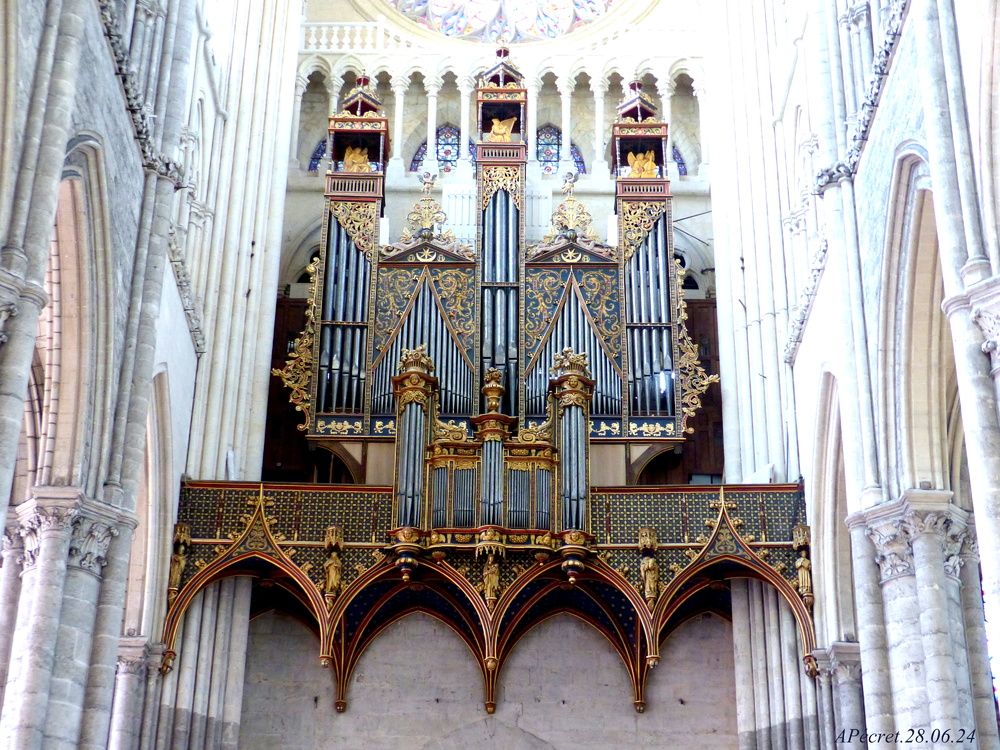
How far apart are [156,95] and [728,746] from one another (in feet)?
39.0

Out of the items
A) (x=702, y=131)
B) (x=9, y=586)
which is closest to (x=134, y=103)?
(x=9, y=586)

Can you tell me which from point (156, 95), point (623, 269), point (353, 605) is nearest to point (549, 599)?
point (353, 605)

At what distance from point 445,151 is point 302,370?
741 centimetres

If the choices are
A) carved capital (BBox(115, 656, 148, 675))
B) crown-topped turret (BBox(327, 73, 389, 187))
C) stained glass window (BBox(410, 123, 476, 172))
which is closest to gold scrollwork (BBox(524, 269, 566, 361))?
crown-topped turret (BBox(327, 73, 389, 187))

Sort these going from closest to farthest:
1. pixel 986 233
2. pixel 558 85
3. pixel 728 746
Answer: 1. pixel 986 233
2. pixel 728 746
3. pixel 558 85

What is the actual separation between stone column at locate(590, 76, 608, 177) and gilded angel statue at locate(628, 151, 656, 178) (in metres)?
2.44

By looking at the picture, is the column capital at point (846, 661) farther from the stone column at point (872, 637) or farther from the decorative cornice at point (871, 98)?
the decorative cornice at point (871, 98)

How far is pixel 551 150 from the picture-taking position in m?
27.7

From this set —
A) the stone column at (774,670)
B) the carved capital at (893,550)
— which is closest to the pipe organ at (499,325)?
the stone column at (774,670)

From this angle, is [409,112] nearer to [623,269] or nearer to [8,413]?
[623,269]

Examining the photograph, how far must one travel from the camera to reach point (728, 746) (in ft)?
66.4

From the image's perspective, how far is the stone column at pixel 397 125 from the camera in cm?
2656

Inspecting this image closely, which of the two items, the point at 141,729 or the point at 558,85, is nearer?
the point at 141,729

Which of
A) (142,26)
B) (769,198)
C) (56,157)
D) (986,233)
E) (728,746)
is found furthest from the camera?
(769,198)
